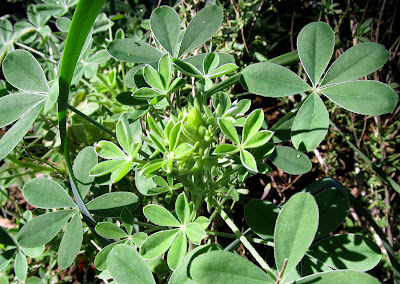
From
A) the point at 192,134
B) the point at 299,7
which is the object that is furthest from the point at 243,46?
the point at 192,134

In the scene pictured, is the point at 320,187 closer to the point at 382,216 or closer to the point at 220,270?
the point at 220,270

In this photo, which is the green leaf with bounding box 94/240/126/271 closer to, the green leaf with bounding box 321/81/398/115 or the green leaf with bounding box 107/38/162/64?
the green leaf with bounding box 107/38/162/64

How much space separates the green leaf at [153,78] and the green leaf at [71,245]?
54 centimetres

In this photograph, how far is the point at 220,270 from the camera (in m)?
0.80

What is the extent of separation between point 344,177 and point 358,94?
0.89 m

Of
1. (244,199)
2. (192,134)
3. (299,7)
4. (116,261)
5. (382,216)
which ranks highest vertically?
(299,7)

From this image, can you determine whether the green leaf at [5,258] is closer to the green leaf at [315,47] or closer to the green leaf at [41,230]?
the green leaf at [41,230]

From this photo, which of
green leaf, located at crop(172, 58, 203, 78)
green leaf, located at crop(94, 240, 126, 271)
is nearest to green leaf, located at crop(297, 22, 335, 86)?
green leaf, located at crop(172, 58, 203, 78)

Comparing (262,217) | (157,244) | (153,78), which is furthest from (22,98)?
(262,217)

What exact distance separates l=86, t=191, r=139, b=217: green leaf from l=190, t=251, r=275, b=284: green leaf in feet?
1.34

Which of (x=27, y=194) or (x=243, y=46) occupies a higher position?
(x=243, y=46)

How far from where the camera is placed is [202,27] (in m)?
1.17

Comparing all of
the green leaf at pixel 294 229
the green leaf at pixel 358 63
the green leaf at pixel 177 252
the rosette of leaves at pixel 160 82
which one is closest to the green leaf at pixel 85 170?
the rosette of leaves at pixel 160 82

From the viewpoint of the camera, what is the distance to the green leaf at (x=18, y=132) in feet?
3.22
